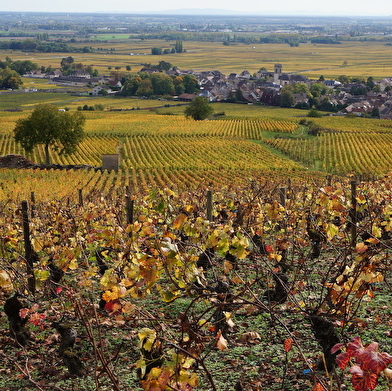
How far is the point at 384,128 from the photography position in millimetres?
77688

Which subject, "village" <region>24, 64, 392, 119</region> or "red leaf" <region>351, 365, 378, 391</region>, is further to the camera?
"village" <region>24, 64, 392, 119</region>

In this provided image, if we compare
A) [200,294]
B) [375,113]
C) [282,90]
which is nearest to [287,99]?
[282,90]

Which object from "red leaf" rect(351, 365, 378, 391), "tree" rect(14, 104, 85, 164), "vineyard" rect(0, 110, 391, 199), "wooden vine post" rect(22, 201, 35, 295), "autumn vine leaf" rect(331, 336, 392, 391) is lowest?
"vineyard" rect(0, 110, 391, 199)

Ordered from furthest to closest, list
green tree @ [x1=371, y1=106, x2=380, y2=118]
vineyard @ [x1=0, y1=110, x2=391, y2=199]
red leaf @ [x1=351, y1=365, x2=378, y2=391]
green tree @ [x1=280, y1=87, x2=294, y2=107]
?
green tree @ [x1=280, y1=87, x2=294, y2=107] → green tree @ [x1=371, y1=106, x2=380, y2=118] → vineyard @ [x1=0, y1=110, x2=391, y2=199] → red leaf @ [x1=351, y1=365, x2=378, y2=391]

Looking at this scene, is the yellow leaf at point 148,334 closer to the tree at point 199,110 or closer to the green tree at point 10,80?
the tree at point 199,110

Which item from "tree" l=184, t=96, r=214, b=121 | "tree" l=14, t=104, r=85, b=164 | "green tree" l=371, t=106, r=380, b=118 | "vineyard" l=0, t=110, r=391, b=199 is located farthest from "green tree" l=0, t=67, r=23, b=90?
"tree" l=14, t=104, r=85, b=164

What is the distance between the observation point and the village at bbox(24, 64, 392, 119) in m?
106

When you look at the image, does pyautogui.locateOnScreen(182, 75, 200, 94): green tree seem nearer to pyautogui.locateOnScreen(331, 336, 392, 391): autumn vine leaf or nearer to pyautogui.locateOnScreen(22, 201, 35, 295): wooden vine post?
pyautogui.locateOnScreen(22, 201, 35, 295): wooden vine post

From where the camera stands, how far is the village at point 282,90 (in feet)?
348

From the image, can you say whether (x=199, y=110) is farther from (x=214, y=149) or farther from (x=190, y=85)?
(x=190, y=85)

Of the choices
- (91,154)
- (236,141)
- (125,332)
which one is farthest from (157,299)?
(236,141)

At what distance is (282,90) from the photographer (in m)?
113

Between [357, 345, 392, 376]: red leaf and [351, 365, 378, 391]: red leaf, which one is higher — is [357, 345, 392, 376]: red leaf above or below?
above

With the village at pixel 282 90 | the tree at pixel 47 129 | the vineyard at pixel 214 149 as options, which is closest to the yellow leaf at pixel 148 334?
the vineyard at pixel 214 149
